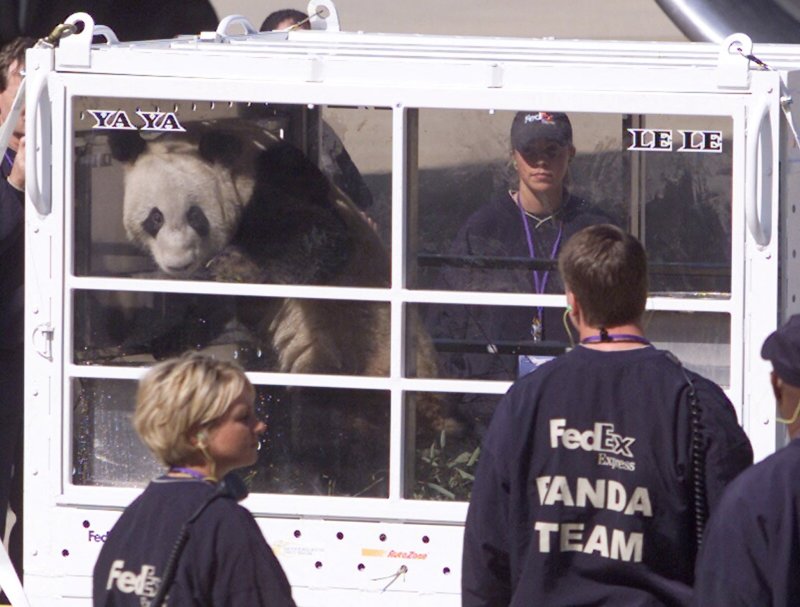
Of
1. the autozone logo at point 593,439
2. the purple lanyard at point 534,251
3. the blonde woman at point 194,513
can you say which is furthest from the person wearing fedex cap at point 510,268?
the blonde woman at point 194,513

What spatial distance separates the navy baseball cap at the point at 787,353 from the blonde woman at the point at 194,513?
935mm

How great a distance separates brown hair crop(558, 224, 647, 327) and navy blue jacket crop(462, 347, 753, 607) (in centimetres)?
8

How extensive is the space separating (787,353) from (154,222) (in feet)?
6.47

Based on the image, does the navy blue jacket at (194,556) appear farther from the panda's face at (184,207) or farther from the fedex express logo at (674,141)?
the fedex express logo at (674,141)

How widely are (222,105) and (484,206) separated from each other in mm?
744

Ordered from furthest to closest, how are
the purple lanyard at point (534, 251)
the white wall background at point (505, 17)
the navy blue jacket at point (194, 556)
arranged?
the white wall background at point (505, 17), the purple lanyard at point (534, 251), the navy blue jacket at point (194, 556)

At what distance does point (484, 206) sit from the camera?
3891 mm

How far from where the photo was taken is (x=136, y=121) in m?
3.97

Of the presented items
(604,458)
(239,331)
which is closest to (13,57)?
(239,331)

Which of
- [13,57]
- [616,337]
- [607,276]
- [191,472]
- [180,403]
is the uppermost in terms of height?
[13,57]

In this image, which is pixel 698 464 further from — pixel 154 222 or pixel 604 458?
pixel 154 222

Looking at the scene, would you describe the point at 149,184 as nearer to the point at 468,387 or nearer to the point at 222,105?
the point at 222,105

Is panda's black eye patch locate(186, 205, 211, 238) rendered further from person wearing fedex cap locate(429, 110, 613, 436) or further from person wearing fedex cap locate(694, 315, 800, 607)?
person wearing fedex cap locate(694, 315, 800, 607)

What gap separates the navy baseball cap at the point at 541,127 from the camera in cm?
377
